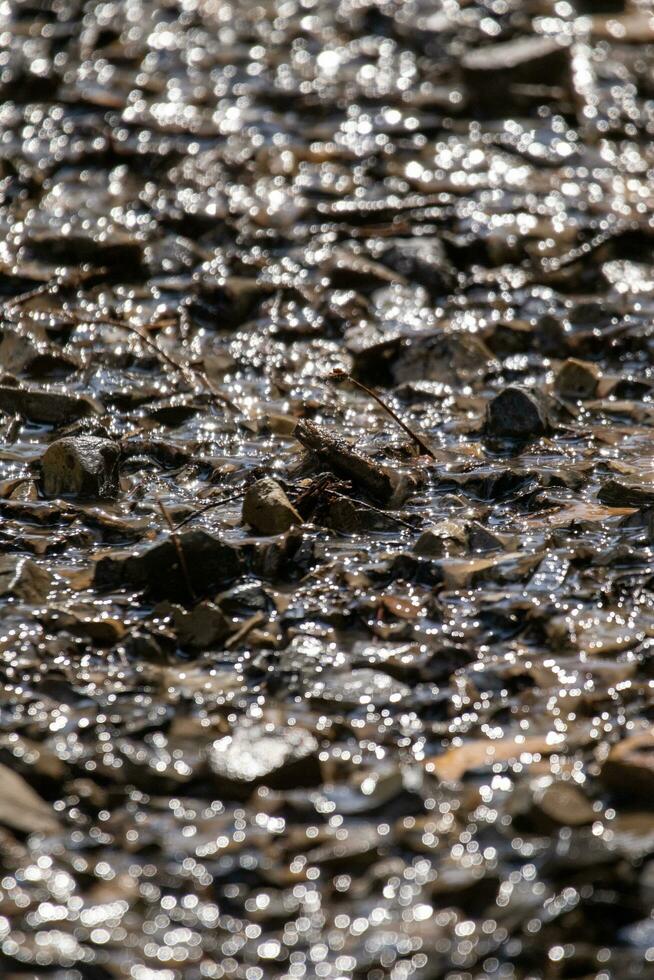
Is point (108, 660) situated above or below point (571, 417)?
above

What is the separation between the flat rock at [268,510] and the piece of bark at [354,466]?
19 cm

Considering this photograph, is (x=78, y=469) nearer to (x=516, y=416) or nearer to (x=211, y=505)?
(x=211, y=505)

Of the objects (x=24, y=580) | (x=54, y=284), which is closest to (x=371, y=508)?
(x=24, y=580)

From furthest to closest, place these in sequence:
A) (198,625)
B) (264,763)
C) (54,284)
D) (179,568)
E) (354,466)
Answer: (54,284) → (354,466) → (179,568) → (198,625) → (264,763)

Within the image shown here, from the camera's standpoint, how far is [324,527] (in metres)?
2.79

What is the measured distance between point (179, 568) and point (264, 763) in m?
0.59

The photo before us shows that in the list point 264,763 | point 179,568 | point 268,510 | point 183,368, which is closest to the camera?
point 264,763

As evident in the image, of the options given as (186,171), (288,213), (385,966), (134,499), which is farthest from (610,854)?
(186,171)

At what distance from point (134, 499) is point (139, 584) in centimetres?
44

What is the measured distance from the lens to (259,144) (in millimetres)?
5195

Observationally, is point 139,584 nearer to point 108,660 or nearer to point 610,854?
point 108,660

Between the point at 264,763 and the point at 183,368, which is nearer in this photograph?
the point at 264,763

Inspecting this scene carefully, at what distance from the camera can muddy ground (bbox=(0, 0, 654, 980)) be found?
184 centimetres

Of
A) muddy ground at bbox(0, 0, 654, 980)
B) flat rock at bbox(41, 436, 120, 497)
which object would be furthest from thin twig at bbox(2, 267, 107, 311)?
flat rock at bbox(41, 436, 120, 497)
